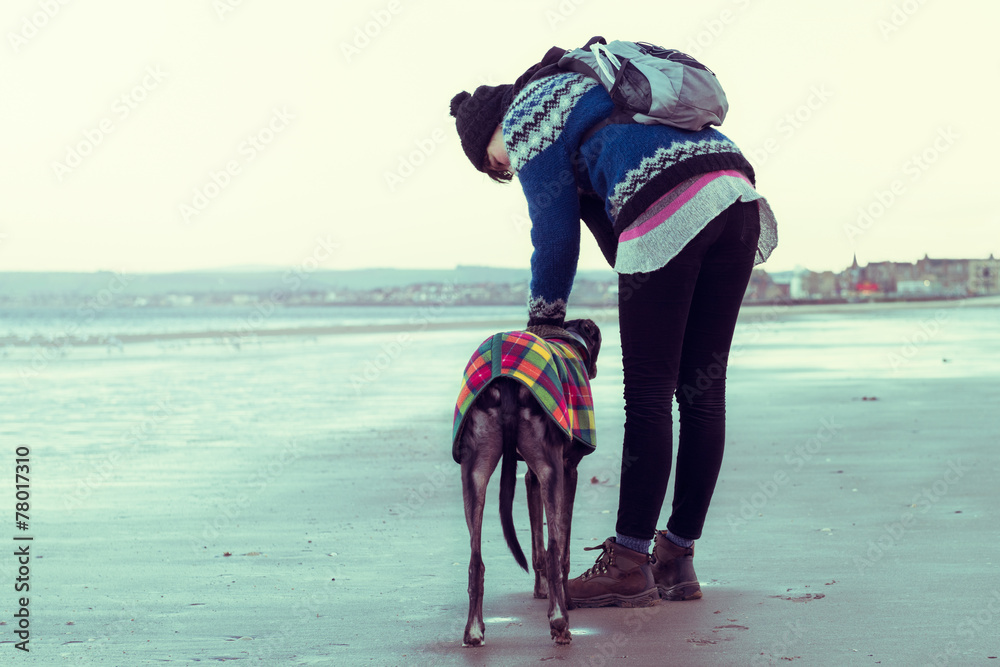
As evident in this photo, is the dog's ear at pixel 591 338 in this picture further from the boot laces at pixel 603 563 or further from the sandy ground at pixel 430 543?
the sandy ground at pixel 430 543

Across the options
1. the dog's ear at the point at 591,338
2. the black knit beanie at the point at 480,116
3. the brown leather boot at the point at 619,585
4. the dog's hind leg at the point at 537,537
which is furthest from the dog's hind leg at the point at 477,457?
the black knit beanie at the point at 480,116

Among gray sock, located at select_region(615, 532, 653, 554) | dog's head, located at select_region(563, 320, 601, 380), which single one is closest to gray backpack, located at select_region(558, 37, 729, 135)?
dog's head, located at select_region(563, 320, 601, 380)

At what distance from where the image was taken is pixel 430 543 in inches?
159

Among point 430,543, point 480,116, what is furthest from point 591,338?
point 430,543

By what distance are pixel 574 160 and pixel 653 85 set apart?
13.3 inches

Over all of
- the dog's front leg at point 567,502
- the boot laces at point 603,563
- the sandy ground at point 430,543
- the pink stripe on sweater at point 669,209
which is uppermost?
the pink stripe on sweater at point 669,209

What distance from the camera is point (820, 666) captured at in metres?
2.48

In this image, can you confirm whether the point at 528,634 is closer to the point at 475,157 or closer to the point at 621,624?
the point at 621,624

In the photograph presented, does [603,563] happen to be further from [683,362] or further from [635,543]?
[683,362]

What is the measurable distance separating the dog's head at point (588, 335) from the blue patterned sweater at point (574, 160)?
27 centimetres

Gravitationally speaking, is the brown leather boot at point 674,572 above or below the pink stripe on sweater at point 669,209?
below

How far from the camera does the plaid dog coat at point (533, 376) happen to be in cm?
287

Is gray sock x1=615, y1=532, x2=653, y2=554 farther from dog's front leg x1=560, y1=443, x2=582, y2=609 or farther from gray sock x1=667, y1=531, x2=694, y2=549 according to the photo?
dog's front leg x1=560, y1=443, x2=582, y2=609

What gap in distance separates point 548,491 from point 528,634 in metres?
0.42
